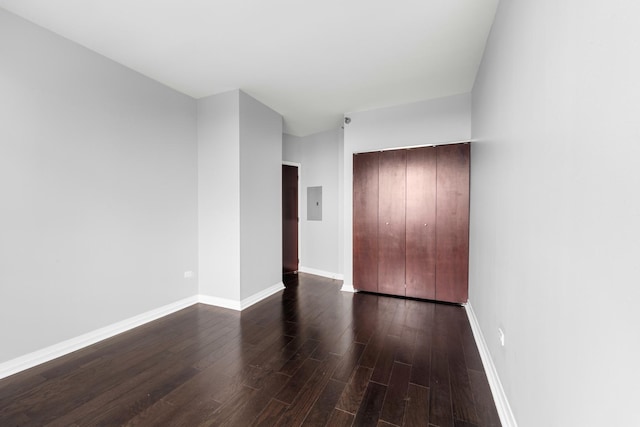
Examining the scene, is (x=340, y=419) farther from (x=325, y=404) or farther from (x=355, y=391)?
(x=355, y=391)

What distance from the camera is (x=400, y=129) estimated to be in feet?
12.7

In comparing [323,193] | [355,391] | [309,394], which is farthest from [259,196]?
[355,391]

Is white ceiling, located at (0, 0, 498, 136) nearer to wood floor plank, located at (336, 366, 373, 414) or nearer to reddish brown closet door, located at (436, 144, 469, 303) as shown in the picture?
reddish brown closet door, located at (436, 144, 469, 303)

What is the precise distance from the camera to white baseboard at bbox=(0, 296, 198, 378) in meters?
2.11

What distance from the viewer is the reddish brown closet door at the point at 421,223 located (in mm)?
3584

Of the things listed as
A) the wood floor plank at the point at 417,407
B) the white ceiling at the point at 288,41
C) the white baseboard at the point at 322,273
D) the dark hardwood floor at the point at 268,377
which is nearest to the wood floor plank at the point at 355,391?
the dark hardwood floor at the point at 268,377

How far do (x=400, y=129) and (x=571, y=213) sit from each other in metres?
3.22

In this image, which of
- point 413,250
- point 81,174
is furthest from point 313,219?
point 81,174

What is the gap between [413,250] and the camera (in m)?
3.70

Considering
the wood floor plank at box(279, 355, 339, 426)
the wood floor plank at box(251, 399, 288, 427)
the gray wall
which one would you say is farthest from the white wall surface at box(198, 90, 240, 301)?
the wood floor plank at box(251, 399, 288, 427)

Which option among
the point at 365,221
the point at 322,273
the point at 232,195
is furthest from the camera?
the point at 322,273

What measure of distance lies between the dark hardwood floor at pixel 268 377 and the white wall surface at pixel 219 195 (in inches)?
23.8

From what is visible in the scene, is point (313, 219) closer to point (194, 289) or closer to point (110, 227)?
point (194, 289)

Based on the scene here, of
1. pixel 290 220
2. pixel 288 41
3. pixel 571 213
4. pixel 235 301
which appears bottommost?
pixel 235 301
